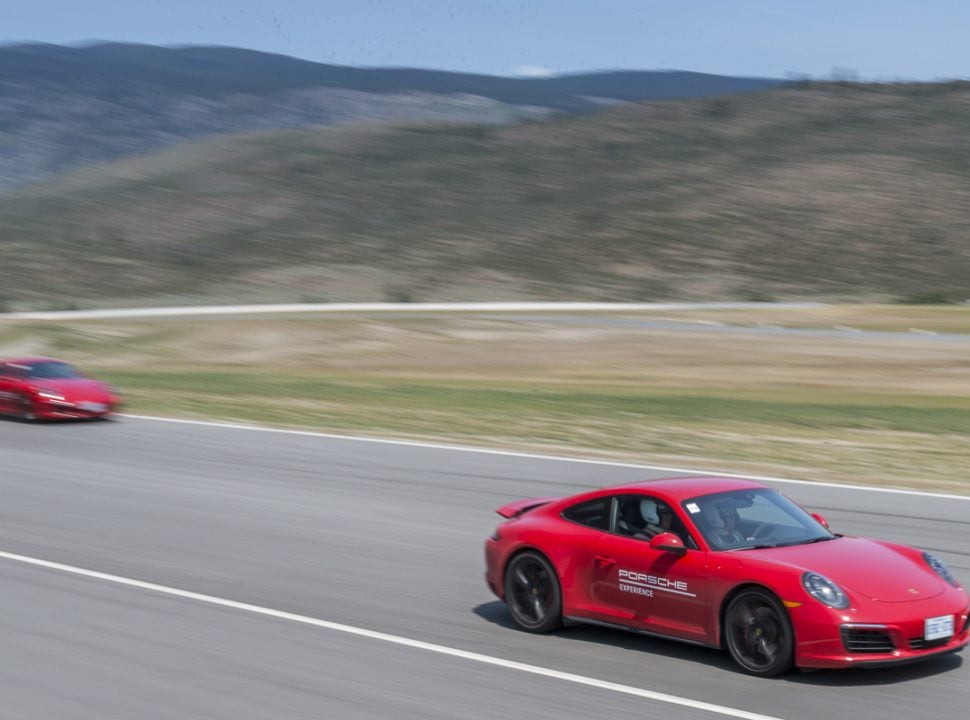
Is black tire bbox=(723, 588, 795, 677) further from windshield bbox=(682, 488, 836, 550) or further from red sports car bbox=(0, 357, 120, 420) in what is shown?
red sports car bbox=(0, 357, 120, 420)

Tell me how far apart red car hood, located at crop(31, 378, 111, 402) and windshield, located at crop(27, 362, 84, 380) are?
0.36 metres

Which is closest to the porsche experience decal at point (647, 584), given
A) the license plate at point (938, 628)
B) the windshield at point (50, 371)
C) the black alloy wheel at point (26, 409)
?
the license plate at point (938, 628)

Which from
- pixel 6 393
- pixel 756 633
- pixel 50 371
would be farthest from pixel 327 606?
pixel 50 371

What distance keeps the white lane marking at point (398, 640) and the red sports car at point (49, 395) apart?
11.1 metres

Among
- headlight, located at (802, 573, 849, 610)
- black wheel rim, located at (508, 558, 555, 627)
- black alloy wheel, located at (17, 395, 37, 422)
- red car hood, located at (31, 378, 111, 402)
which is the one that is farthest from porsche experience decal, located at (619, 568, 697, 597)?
black alloy wheel, located at (17, 395, 37, 422)

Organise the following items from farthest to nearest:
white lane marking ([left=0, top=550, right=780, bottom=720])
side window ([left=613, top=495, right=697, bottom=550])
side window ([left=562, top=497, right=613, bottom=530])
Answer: side window ([left=562, top=497, right=613, bottom=530])
side window ([left=613, top=495, right=697, bottom=550])
white lane marking ([left=0, top=550, right=780, bottom=720])

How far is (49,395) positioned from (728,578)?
1744cm

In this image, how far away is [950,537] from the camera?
492 inches

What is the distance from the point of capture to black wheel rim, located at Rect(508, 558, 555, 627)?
29.5 feet

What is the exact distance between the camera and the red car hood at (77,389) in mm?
22797

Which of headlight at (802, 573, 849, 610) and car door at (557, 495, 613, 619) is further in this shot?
car door at (557, 495, 613, 619)

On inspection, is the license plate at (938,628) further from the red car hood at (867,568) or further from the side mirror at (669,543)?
the side mirror at (669,543)

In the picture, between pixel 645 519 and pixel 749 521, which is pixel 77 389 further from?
pixel 749 521

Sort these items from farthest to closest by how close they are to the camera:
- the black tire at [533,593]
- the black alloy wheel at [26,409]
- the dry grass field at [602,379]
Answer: the black alloy wheel at [26,409], the dry grass field at [602,379], the black tire at [533,593]
